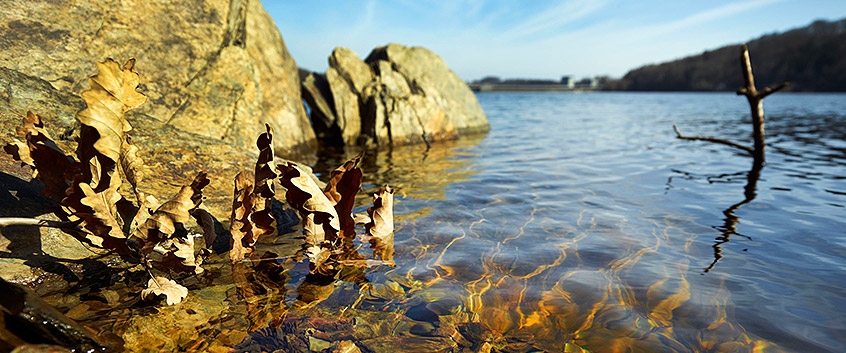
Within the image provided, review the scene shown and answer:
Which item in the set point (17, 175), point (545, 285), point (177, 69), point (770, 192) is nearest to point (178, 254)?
point (17, 175)

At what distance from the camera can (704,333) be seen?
2471 mm

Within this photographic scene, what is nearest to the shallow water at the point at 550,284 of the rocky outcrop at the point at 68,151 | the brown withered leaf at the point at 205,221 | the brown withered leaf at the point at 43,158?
the brown withered leaf at the point at 205,221

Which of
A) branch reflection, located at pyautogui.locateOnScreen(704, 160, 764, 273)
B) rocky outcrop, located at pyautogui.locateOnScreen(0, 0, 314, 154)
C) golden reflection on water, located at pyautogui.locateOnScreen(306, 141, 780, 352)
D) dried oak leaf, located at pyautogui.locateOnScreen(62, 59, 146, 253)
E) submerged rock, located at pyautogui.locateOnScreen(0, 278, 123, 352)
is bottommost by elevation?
branch reflection, located at pyautogui.locateOnScreen(704, 160, 764, 273)

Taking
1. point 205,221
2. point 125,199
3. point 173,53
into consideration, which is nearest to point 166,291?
point 205,221

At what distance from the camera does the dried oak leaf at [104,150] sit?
2.20m

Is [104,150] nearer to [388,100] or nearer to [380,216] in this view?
[380,216]

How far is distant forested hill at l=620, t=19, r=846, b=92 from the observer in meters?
85.5

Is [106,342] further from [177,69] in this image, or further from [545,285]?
[177,69]

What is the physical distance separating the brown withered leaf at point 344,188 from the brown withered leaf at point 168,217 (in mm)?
1060

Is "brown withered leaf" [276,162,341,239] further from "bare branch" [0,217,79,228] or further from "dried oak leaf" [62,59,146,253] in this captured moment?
"bare branch" [0,217,79,228]

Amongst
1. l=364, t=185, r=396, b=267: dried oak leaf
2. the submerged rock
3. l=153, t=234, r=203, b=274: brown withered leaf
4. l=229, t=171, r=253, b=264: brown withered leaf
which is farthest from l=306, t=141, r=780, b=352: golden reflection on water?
the submerged rock

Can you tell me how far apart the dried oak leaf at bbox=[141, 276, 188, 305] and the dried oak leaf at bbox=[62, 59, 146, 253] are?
1.22ft

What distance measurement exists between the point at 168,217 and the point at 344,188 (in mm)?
1334

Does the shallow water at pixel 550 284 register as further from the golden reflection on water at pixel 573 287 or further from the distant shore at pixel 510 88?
the distant shore at pixel 510 88
